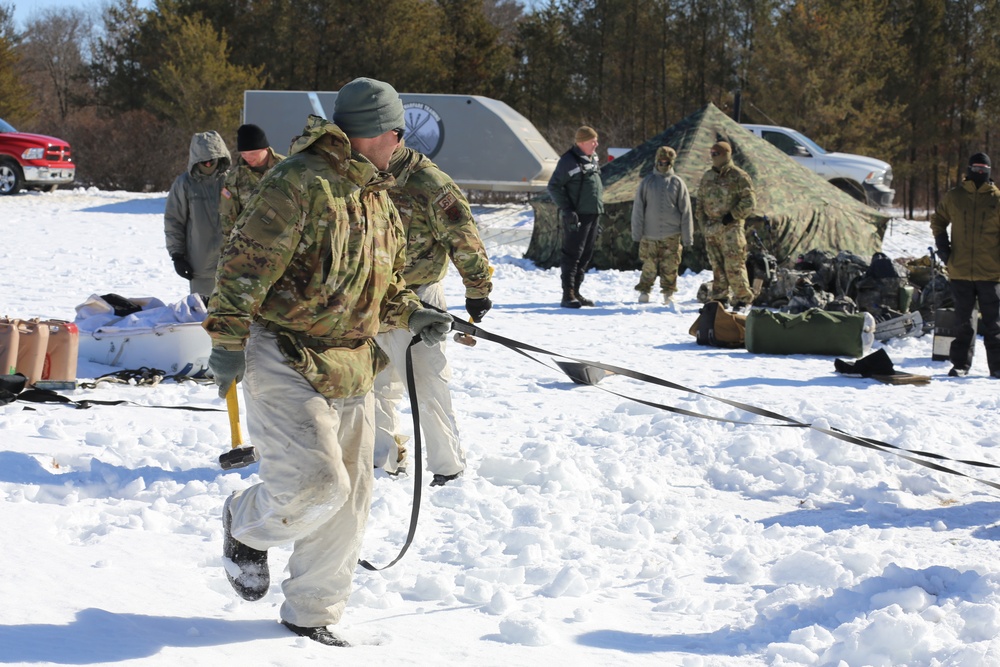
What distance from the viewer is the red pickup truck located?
22.3 metres

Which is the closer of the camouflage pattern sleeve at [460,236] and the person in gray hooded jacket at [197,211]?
the camouflage pattern sleeve at [460,236]

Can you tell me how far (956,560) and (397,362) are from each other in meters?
2.59

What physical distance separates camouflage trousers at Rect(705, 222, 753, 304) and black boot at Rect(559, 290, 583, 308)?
1.53 meters

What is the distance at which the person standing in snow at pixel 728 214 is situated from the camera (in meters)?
11.7

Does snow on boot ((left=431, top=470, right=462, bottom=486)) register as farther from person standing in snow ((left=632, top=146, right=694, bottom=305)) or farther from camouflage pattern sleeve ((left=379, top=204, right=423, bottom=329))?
person standing in snow ((left=632, top=146, right=694, bottom=305))

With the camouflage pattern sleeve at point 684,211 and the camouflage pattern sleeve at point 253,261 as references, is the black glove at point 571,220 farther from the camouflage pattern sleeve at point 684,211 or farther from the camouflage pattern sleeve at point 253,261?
the camouflage pattern sleeve at point 253,261

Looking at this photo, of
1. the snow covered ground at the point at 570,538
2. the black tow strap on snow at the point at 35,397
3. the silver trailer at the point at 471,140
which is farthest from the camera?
the silver trailer at the point at 471,140

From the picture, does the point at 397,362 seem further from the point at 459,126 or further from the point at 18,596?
the point at 459,126

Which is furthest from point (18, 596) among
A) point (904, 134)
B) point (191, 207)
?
point (904, 134)

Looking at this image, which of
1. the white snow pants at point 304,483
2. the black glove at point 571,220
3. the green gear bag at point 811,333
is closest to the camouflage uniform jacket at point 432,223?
the white snow pants at point 304,483

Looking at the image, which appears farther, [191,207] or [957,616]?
[191,207]

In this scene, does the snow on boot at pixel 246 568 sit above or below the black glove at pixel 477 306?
below

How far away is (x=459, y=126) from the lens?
21.7 meters

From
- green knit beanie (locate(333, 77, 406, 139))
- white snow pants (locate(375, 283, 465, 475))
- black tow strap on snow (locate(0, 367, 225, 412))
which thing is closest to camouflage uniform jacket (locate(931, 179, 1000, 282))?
white snow pants (locate(375, 283, 465, 475))
